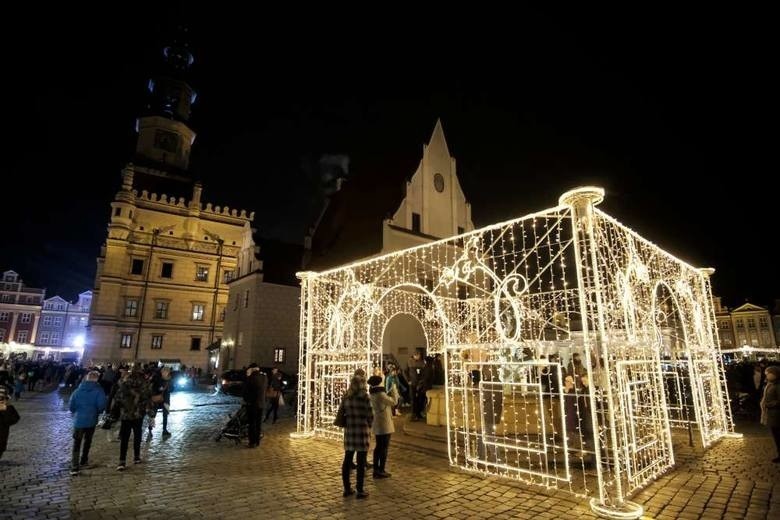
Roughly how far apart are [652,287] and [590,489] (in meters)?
4.79

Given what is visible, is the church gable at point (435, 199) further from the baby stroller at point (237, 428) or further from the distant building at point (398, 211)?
the baby stroller at point (237, 428)

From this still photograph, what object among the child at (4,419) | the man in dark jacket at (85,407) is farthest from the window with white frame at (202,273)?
the child at (4,419)

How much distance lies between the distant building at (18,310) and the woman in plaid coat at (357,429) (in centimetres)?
7614

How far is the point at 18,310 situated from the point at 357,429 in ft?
261

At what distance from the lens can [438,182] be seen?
2742 cm

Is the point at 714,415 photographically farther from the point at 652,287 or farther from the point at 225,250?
the point at 225,250

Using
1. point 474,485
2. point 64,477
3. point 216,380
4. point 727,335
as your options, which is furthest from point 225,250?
point 727,335

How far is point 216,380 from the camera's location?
28.1m

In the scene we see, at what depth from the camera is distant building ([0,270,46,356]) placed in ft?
198

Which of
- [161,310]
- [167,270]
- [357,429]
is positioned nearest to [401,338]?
[357,429]

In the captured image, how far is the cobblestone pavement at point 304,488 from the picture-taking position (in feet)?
17.6

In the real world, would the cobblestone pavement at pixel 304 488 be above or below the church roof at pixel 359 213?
below

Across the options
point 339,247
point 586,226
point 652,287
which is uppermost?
point 339,247

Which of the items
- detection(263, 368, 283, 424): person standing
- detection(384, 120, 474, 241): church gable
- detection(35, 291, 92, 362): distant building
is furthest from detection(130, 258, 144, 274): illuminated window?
detection(35, 291, 92, 362): distant building
